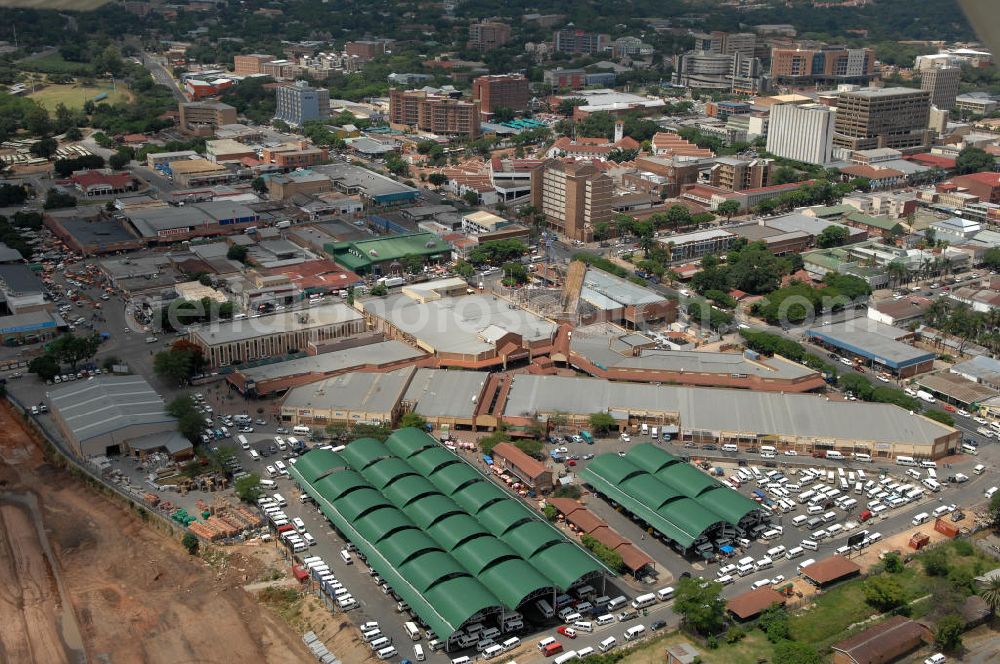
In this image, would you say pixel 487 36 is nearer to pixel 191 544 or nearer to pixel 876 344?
pixel 876 344

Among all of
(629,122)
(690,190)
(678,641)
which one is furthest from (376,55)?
(678,641)

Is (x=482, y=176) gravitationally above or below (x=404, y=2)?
below

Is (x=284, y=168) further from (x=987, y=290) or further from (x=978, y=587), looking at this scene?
(x=978, y=587)

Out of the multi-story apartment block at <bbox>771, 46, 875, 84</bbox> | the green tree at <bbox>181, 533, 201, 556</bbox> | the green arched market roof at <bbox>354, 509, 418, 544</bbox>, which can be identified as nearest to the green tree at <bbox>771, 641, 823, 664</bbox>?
the green arched market roof at <bbox>354, 509, 418, 544</bbox>

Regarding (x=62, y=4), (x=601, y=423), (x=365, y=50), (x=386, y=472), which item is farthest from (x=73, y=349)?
(x=365, y=50)

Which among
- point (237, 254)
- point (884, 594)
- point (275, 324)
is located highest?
point (237, 254)

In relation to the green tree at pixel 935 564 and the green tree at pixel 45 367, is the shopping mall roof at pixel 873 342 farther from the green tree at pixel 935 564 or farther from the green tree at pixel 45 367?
the green tree at pixel 45 367

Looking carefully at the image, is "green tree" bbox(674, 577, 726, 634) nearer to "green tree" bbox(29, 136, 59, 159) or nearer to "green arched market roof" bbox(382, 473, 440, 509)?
"green arched market roof" bbox(382, 473, 440, 509)
